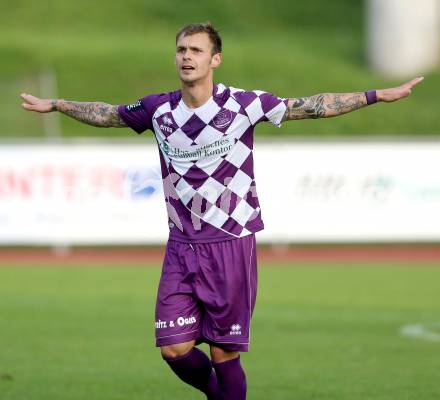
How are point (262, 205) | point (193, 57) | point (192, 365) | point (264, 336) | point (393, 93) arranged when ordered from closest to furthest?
1. point (193, 57)
2. point (393, 93)
3. point (192, 365)
4. point (264, 336)
5. point (262, 205)

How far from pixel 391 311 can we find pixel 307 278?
340 centimetres

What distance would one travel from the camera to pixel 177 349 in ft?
22.2

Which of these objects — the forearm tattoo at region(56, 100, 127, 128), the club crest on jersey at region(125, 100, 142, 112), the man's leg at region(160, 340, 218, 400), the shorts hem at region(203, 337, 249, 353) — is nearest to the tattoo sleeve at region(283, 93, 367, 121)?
the club crest on jersey at region(125, 100, 142, 112)

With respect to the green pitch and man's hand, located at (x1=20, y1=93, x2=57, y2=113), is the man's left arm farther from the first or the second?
the green pitch

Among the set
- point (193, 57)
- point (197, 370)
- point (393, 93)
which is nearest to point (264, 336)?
point (197, 370)

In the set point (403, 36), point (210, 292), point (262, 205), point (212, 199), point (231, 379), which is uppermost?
point (403, 36)

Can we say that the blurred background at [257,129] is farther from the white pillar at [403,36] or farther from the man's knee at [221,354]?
the man's knee at [221,354]

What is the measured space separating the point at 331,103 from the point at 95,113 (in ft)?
4.98

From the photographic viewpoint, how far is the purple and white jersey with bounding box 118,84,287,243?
263 inches

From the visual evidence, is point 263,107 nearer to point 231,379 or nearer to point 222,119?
point 222,119

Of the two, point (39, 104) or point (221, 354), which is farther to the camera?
point (39, 104)

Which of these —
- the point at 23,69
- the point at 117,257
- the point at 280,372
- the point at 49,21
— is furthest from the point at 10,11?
the point at 280,372

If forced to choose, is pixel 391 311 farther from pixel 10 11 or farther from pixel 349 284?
pixel 10 11

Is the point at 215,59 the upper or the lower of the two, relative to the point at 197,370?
upper
